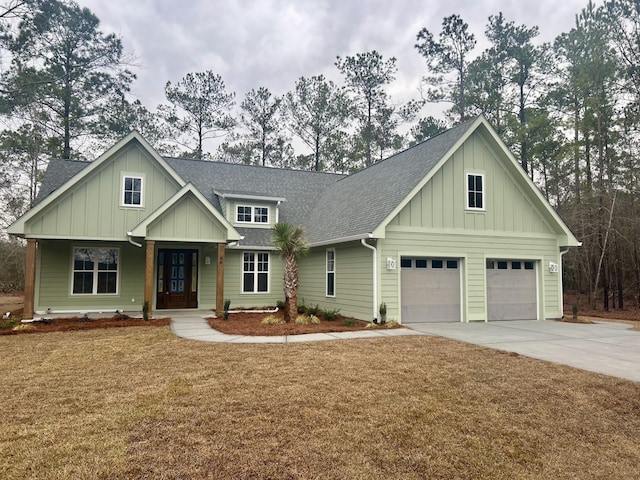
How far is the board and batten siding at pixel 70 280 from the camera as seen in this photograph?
46.3 feet

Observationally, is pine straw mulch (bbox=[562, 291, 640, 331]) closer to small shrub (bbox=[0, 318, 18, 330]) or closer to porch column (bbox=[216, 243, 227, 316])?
porch column (bbox=[216, 243, 227, 316])

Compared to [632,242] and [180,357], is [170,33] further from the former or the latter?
[632,242]

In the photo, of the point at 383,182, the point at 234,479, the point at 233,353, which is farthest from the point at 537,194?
the point at 234,479

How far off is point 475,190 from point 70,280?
13.7 m

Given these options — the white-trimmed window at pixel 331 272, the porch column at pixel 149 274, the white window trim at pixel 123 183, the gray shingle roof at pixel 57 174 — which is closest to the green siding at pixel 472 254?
the white-trimmed window at pixel 331 272

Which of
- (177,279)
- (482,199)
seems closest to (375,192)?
(482,199)

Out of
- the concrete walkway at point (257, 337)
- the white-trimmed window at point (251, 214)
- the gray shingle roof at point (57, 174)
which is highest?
the gray shingle roof at point (57, 174)

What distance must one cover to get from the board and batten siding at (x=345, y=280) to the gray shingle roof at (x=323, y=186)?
2.02 feet

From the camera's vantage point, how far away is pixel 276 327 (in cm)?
1122

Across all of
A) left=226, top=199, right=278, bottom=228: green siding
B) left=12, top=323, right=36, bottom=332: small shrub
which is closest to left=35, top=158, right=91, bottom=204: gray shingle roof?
left=12, top=323, right=36, bottom=332: small shrub

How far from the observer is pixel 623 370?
6.70 meters

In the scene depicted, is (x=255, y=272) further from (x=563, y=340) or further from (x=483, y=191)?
(x=563, y=340)

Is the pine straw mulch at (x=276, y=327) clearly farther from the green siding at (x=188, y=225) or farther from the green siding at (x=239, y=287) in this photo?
the green siding at (x=239, y=287)

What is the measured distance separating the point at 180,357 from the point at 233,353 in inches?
36.5
